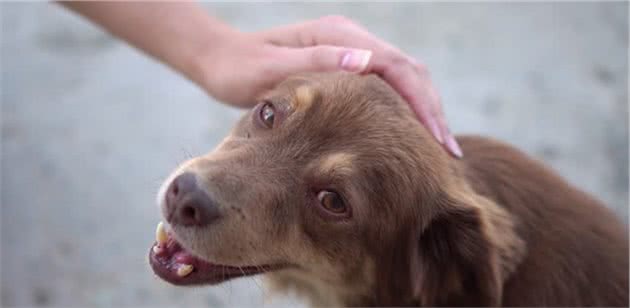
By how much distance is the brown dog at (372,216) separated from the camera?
242 centimetres

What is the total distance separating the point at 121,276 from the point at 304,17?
2.61m

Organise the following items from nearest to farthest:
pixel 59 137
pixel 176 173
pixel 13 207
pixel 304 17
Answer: pixel 176 173 → pixel 13 207 → pixel 59 137 → pixel 304 17

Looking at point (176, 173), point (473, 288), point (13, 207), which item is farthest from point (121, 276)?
point (473, 288)

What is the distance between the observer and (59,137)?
477 centimetres

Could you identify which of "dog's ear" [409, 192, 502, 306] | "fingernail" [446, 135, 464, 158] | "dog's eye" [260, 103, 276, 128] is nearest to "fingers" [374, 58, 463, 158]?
"fingernail" [446, 135, 464, 158]

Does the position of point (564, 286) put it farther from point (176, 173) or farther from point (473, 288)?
point (176, 173)

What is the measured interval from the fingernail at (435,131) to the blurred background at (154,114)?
1.65 metres

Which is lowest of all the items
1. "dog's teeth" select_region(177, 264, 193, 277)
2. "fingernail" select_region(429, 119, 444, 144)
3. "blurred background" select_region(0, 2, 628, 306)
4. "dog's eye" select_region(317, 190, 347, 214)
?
"blurred background" select_region(0, 2, 628, 306)

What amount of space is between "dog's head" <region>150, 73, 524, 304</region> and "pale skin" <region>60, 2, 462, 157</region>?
0.34 ft

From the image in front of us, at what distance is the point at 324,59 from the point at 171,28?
840 millimetres

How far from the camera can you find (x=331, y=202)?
8.05ft

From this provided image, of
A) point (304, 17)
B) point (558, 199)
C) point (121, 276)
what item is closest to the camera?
point (558, 199)

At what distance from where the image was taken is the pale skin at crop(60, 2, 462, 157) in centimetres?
272

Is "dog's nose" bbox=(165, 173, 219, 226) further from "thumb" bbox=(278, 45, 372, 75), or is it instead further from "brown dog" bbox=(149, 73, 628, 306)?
"thumb" bbox=(278, 45, 372, 75)
